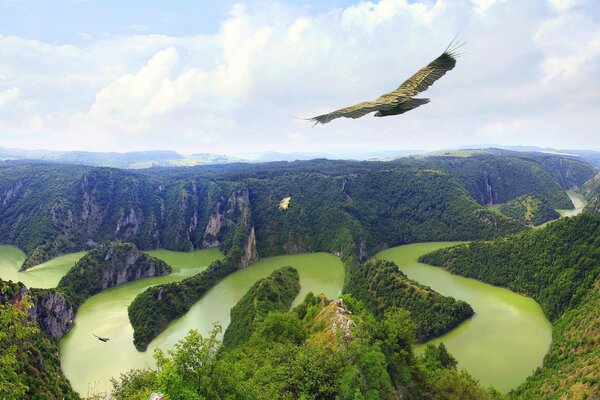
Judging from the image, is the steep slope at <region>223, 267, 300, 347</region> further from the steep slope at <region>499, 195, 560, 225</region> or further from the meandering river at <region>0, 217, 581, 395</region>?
the steep slope at <region>499, 195, 560, 225</region>

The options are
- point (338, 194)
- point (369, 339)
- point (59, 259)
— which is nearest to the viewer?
point (369, 339)

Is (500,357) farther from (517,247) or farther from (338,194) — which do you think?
(338,194)

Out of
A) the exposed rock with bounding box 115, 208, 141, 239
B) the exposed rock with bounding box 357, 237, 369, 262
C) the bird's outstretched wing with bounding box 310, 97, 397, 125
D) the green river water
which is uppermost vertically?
the bird's outstretched wing with bounding box 310, 97, 397, 125

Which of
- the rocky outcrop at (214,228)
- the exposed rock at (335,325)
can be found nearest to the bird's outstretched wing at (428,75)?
the exposed rock at (335,325)

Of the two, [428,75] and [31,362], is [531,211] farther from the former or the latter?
[428,75]

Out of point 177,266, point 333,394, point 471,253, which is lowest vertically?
point 177,266

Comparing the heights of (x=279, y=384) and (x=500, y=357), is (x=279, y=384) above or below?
above

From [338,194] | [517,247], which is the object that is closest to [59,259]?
[338,194]

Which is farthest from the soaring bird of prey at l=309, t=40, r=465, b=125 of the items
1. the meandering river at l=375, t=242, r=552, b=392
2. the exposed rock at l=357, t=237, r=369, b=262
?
the exposed rock at l=357, t=237, r=369, b=262
